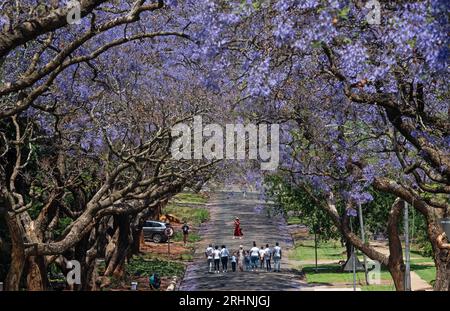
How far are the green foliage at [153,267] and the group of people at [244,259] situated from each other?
56.7 inches

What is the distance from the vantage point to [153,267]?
41.8m

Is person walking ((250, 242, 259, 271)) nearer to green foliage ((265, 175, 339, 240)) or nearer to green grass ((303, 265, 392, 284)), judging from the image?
green grass ((303, 265, 392, 284))

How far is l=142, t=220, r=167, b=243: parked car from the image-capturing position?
54.0m

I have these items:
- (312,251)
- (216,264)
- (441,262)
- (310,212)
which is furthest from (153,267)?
(441,262)

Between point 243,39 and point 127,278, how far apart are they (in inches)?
949

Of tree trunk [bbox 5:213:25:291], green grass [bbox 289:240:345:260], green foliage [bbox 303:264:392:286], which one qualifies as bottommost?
green foliage [bbox 303:264:392:286]

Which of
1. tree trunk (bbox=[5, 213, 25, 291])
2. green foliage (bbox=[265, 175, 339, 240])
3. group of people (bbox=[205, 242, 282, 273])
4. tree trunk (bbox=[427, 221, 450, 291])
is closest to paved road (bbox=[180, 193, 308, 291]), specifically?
group of people (bbox=[205, 242, 282, 273])

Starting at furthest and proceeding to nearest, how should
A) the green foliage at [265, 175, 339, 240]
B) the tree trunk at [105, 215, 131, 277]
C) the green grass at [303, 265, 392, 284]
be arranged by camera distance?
the green foliage at [265, 175, 339, 240] < the green grass at [303, 265, 392, 284] < the tree trunk at [105, 215, 131, 277]

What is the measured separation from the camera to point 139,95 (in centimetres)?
2311

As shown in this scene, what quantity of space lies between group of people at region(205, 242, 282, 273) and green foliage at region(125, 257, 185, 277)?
144cm

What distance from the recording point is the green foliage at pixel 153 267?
39231 mm
